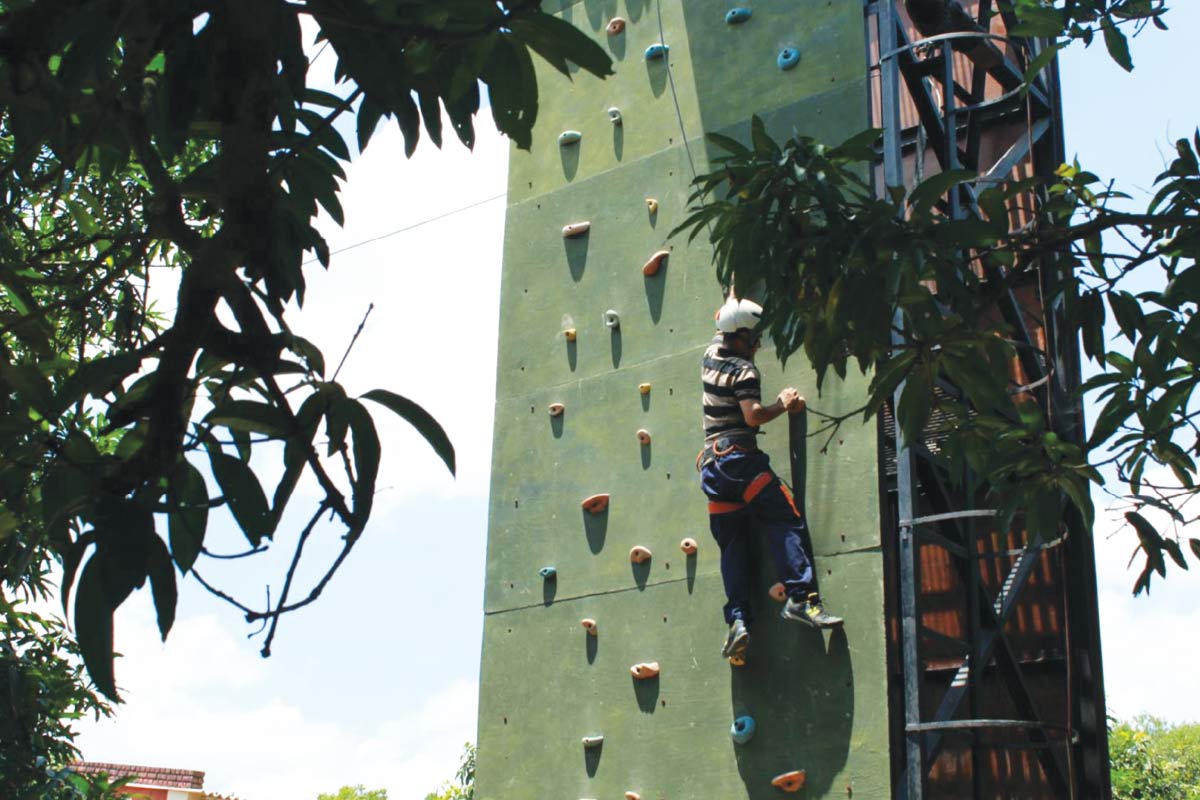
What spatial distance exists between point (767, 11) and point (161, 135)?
15.2 ft

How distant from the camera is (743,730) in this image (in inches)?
220

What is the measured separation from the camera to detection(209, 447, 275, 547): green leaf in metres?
1.82

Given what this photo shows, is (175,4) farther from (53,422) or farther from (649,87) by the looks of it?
(649,87)

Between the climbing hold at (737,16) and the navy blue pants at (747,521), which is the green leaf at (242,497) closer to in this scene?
the navy blue pants at (747,521)

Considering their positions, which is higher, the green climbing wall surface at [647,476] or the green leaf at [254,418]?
the green climbing wall surface at [647,476]

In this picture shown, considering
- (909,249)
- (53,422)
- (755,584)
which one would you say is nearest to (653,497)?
(755,584)

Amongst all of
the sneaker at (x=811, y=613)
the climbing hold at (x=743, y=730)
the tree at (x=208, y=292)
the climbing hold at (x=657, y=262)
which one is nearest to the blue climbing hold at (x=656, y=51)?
the climbing hold at (x=657, y=262)

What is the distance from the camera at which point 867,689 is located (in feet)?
17.5

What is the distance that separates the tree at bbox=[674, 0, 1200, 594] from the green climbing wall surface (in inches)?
67.1

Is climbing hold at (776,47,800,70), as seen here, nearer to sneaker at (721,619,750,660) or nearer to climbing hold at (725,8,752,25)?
climbing hold at (725,8,752,25)

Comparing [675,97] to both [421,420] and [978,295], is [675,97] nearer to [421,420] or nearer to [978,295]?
[978,295]

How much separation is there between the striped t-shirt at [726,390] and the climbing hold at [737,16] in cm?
166

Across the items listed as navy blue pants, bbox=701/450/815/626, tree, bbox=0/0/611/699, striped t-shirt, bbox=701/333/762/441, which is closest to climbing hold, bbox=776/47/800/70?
striped t-shirt, bbox=701/333/762/441

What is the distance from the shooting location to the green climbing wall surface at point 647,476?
5555 mm
